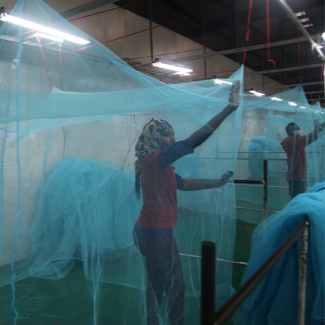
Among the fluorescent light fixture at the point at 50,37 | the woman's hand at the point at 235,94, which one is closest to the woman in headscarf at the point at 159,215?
the woman's hand at the point at 235,94

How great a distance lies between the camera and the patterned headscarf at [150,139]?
1.50m

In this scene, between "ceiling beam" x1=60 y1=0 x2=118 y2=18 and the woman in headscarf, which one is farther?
"ceiling beam" x1=60 y1=0 x2=118 y2=18

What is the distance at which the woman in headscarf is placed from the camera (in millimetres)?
1465

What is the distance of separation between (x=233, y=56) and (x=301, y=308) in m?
8.09

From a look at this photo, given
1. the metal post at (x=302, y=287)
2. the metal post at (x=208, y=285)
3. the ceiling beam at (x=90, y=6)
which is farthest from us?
the ceiling beam at (x=90, y=6)

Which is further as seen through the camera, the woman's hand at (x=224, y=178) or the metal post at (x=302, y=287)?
the woman's hand at (x=224, y=178)

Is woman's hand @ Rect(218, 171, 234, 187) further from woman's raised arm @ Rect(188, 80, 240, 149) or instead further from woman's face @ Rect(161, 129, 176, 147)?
woman's face @ Rect(161, 129, 176, 147)

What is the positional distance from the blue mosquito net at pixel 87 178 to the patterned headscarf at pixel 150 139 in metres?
0.09

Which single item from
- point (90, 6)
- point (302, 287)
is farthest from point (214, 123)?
point (90, 6)

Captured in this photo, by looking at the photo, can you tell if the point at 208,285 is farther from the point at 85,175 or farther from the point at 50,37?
the point at 85,175

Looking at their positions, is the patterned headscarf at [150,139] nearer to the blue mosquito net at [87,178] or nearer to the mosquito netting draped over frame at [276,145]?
the blue mosquito net at [87,178]

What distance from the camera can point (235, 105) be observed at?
179 cm

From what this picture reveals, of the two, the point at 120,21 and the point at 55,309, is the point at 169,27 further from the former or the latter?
the point at 55,309

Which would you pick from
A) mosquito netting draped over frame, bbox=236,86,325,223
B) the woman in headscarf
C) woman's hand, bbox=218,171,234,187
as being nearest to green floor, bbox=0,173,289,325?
the woman in headscarf
